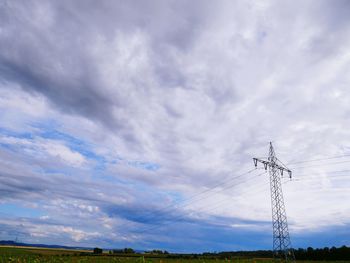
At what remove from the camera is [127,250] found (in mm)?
155125

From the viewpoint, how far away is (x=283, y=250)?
46.5 m

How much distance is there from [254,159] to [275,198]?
7477 mm

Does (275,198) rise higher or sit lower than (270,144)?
lower

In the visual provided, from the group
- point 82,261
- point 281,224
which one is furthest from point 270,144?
point 82,261

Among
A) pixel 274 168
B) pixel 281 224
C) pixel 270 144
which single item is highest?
pixel 270 144

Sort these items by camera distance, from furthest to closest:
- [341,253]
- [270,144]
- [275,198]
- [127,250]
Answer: [127,250], [341,253], [270,144], [275,198]

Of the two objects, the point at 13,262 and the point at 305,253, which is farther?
the point at 305,253

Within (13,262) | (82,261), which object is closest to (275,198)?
(82,261)

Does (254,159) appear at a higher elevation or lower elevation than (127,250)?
higher

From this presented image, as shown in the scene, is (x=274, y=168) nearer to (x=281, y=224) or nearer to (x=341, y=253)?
(x=281, y=224)

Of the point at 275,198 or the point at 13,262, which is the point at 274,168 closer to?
the point at 275,198

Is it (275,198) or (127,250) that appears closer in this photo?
(275,198)

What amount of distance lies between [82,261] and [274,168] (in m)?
33.5

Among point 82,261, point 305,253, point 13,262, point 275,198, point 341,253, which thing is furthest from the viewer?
point 305,253
